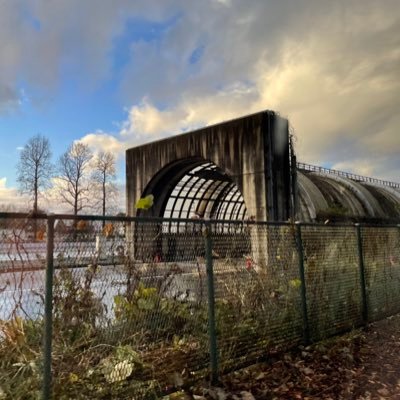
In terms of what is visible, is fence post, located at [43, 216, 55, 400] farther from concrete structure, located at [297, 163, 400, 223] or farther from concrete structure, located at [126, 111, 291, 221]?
concrete structure, located at [297, 163, 400, 223]

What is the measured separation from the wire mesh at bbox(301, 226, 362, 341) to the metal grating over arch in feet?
43.2

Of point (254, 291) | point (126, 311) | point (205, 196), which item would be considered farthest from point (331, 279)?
point (205, 196)

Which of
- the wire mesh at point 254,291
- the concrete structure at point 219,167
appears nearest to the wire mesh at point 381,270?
the wire mesh at point 254,291

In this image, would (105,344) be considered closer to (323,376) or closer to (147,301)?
(147,301)

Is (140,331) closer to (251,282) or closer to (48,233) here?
(48,233)

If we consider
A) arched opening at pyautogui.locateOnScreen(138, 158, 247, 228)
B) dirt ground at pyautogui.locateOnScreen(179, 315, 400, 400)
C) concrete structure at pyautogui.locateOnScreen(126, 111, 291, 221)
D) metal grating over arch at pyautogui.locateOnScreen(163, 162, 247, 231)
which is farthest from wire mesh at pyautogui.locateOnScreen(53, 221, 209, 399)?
metal grating over arch at pyautogui.locateOnScreen(163, 162, 247, 231)

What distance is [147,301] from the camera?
4145 mm

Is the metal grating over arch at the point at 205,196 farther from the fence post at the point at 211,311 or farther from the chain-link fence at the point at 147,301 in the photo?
the fence post at the point at 211,311

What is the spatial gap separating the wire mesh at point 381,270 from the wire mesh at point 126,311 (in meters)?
3.83

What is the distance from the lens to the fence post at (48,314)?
319 cm

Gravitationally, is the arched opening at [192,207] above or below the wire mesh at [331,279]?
above

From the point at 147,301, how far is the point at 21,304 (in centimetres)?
114

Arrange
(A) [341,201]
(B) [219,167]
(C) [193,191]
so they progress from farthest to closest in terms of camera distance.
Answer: (A) [341,201] → (C) [193,191] → (B) [219,167]

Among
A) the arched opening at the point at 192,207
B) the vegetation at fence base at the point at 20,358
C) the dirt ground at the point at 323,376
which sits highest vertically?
the arched opening at the point at 192,207
